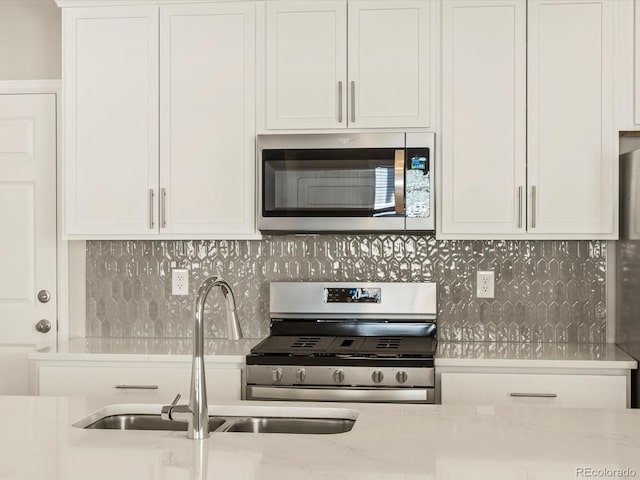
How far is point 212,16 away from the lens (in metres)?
3.57

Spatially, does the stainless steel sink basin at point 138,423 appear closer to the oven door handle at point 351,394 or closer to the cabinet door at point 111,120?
the oven door handle at point 351,394

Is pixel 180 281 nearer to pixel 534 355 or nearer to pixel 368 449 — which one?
pixel 534 355

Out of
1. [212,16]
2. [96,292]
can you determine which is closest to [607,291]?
[212,16]

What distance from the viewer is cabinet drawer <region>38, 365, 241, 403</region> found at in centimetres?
333

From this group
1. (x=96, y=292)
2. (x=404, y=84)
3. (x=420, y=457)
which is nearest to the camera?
(x=420, y=457)

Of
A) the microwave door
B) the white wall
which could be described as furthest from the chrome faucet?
the white wall

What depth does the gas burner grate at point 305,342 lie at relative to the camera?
3.44 metres

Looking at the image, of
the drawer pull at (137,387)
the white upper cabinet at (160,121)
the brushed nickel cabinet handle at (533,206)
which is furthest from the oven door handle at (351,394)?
the brushed nickel cabinet handle at (533,206)

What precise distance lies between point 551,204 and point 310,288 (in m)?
1.15

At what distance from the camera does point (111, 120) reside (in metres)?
3.62

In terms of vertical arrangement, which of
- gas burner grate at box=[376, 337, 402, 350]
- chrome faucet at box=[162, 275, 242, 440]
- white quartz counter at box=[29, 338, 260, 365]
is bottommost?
white quartz counter at box=[29, 338, 260, 365]

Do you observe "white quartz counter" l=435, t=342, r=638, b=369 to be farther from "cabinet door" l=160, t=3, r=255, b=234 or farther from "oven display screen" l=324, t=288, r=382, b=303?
"cabinet door" l=160, t=3, r=255, b=234

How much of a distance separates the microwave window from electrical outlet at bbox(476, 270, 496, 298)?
62cm

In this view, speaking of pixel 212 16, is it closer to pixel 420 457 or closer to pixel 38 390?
pixel 38 390
